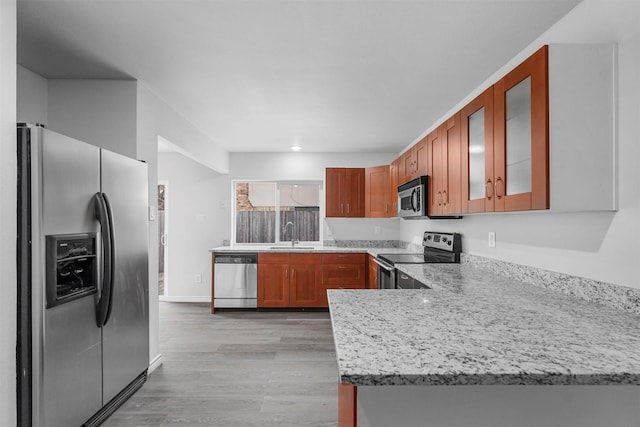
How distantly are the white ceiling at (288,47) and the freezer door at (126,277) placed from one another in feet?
2.40

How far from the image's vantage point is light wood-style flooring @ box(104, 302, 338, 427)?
240 centimetres

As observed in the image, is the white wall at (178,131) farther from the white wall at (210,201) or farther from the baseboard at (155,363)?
the baseboard at (155,363)

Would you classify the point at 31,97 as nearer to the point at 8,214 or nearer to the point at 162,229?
the point at 8,214

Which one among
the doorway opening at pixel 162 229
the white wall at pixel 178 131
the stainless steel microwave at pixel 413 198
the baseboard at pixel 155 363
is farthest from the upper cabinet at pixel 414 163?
the doorway opening at pixel 162 229

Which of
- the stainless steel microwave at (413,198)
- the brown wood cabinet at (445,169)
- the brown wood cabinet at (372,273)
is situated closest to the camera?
the brown wood cabinet at (445,169)

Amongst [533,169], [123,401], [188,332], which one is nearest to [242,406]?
[123,401]

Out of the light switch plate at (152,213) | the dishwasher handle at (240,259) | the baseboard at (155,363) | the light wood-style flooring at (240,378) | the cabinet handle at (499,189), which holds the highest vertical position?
the cabinet handle at (499,189)

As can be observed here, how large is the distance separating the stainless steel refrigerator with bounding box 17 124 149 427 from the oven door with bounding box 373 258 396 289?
208cm

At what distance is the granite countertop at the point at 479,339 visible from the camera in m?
0.88

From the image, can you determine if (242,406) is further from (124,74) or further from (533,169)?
(124,74)

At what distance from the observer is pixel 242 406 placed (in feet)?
8.34

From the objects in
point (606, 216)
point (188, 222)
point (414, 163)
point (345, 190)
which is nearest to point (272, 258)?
point (345, 190)

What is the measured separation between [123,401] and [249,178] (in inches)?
153

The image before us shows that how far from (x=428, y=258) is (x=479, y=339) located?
2.77 m
